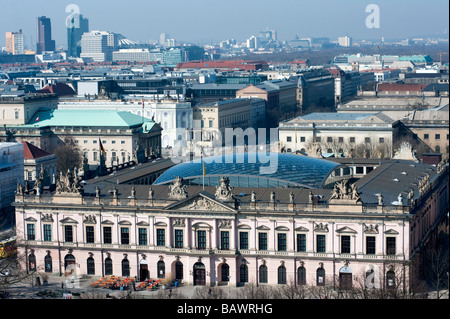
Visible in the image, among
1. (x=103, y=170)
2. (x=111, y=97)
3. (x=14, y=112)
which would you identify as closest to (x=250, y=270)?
(x=103, y=170)

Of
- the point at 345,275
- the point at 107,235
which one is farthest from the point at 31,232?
the point at 345,275

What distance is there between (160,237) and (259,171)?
31.5 ft

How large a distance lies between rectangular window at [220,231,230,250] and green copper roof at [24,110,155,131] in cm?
6742

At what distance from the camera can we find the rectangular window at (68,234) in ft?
210

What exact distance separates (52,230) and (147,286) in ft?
30.5

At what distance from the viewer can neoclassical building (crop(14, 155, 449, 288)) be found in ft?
189

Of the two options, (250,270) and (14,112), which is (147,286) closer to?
(250,270)

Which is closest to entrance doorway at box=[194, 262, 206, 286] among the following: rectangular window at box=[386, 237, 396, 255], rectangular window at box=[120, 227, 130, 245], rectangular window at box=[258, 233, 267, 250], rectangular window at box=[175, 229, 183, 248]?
rectangular window at box=[175, 229, 183, 248]

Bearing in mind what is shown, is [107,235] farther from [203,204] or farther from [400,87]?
[400,87]

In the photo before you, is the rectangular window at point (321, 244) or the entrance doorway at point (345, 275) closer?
the entrance doorway at point (345, 275)

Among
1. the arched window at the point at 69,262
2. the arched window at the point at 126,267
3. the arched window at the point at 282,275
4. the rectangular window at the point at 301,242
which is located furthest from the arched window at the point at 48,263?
the rectangular window at the point at 301,242

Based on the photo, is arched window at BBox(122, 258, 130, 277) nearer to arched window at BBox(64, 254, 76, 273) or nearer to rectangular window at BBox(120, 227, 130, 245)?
rectangular window at BBox(120, 227, 130, 245)

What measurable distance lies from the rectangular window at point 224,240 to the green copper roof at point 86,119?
67420 millimetres

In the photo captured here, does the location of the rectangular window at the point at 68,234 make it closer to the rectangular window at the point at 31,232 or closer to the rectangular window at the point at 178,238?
the rectangular window at the point at 31,232
